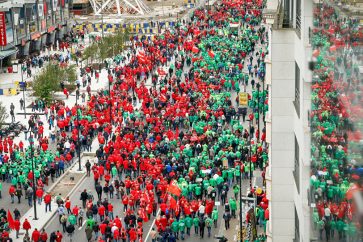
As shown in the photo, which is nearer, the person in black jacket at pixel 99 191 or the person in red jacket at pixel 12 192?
the person in black jacket at pixel 99 191

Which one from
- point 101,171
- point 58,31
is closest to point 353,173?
point 101,171

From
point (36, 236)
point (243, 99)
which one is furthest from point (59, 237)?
point (243, 99)

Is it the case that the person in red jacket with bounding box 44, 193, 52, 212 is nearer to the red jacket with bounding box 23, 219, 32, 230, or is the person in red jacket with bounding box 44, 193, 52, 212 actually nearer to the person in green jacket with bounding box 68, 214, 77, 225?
the person in green jacket with bounding box 68, 214, 77, 225

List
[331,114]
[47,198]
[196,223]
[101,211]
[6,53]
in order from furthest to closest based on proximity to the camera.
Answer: [6,53]
[47,198]
[101,211]
[196,223]
[331,114]

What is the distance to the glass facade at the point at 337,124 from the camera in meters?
7.34

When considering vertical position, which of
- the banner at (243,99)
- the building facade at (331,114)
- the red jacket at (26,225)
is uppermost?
the building facade at (331,114)

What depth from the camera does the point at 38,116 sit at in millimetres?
55844

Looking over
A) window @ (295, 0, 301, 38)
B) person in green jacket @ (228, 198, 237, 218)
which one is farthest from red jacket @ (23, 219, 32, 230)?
window @ (295, 0, 301, 38)

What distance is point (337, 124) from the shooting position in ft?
29.8

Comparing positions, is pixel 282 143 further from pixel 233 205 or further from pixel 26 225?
pixel 26 225

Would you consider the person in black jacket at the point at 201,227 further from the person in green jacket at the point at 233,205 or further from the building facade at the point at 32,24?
the building facade at the point at 32,24

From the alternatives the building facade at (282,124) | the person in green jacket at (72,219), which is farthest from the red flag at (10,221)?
the building facade at (282,124)

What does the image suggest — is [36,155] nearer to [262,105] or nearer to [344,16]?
[262,105]

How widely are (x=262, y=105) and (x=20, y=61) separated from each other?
36.0m
